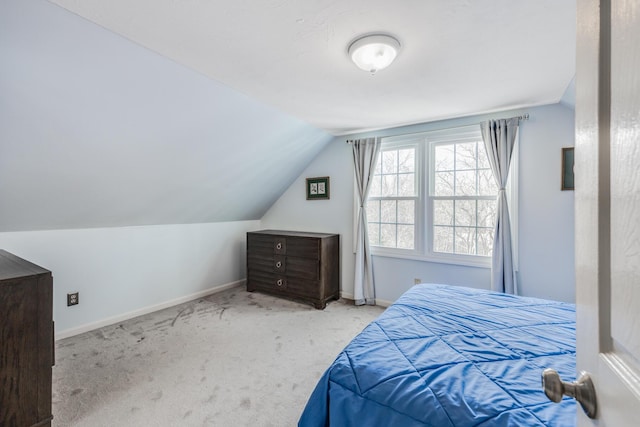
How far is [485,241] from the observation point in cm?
313

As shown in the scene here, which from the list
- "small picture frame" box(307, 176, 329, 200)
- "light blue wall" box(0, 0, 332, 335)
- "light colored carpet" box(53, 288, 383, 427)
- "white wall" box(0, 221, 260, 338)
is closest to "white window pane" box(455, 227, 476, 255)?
"light colored carpet" box(53, 288, 383, 427)

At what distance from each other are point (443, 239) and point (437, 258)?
23 cm

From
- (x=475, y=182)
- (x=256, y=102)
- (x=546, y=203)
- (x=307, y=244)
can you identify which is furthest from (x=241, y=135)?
(x=546, y=203)

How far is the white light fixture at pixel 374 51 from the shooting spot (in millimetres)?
1697

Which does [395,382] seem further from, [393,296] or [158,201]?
[158,201]

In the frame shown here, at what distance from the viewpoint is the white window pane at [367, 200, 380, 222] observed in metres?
3.79

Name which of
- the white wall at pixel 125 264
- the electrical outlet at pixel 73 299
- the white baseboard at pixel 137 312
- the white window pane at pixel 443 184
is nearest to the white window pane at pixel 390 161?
the white window pane at pixel 443 184

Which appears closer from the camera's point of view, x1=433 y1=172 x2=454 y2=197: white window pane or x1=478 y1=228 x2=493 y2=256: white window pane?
x1=478 y1=228 x2=493 y2=256: white window pane

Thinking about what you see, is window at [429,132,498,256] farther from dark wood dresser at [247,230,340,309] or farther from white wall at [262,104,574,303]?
dark wood dresser at [247,230,340,309]

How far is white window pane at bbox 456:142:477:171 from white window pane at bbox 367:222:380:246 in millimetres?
1176

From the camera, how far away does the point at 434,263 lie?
3.37 meters

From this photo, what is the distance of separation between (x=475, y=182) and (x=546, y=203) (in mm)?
653

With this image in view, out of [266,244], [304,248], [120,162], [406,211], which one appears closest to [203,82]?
[120,162]

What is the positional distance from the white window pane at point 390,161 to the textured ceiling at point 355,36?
3.16 ft
